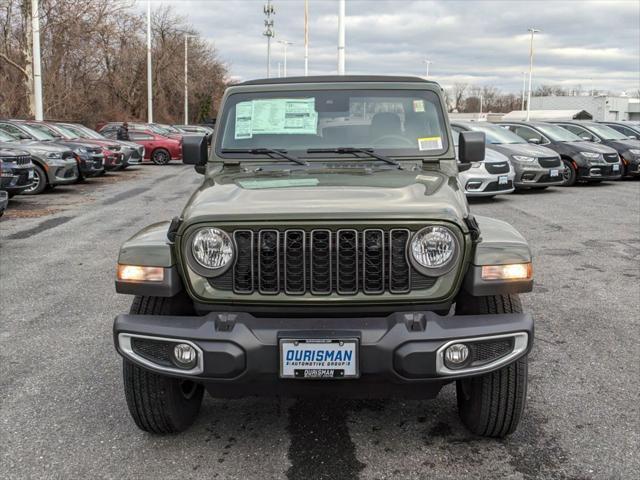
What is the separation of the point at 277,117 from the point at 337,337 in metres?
1.94

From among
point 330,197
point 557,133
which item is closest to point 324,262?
point 330,197

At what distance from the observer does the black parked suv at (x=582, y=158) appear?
664 inches

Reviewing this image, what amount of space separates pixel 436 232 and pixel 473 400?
918 mm

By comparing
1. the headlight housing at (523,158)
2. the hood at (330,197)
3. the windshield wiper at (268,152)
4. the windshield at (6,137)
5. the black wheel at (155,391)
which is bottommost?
the black wheel at (155,391)

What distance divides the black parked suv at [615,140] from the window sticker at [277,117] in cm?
1587

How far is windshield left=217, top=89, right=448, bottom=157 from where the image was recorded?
4258 mm

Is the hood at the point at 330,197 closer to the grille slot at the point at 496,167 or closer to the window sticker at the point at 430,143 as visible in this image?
the window sticker at the point at 430,143

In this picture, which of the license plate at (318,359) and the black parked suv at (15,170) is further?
the black parked suv at (15,170)

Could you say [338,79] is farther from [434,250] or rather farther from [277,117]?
[434,250]

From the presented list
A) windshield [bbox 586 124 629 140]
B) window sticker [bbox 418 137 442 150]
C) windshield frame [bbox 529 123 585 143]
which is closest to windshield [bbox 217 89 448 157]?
window sticker [bbox 418 137 442 150]

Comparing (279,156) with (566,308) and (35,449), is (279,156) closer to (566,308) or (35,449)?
(35,449)

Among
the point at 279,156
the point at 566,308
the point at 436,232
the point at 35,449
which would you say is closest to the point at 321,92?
the point at 279,156

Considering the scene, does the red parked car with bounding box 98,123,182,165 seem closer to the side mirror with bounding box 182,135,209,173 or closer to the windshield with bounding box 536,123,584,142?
the windshield with bounding box 536,123,584,142

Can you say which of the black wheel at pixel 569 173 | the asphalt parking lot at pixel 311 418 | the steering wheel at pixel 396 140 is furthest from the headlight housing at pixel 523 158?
the steering wheel at pixel 396 140
